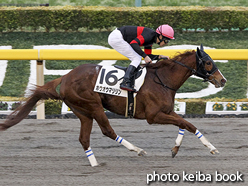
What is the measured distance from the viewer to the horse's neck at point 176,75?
5.14 meters

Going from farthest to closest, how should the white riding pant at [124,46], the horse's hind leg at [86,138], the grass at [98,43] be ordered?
the grass at [98,43] → the white riding pant at [124,46] → the horse's hind leg at [86,138]

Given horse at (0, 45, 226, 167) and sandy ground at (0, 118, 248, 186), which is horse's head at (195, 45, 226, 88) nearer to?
horse at (0, 45, 226, 167)

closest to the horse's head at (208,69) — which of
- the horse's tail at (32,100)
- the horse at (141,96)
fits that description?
the horse at (141,96)

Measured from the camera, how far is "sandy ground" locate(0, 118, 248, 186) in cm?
424

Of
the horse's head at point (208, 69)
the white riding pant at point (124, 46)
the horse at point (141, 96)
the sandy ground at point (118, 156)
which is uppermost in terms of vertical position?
the white riding pant at point (124, 46)

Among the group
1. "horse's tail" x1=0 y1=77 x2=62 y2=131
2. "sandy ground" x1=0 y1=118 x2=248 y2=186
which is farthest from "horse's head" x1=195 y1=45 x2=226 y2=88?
"horse's tail" x1=0 y1=77 x2=62 y2=131

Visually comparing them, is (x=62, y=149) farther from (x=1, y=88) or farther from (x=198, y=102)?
(x=1, y=88)

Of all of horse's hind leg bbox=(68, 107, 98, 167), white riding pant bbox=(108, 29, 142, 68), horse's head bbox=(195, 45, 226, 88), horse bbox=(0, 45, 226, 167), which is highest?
white riding pant bbox=(108, 29, 142, 68)

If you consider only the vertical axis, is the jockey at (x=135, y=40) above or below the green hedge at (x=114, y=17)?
above

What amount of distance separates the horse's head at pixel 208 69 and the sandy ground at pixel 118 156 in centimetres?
99

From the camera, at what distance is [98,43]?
1226 centimetres

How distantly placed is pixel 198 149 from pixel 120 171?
4.85 feet

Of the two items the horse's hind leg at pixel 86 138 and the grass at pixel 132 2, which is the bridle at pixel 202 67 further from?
the grass at pixel 132 2

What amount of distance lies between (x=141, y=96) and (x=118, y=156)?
85 centimetres
